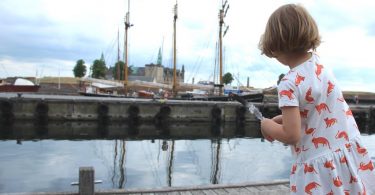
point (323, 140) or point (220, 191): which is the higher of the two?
point (323, 140)

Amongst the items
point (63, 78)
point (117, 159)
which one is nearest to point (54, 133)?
point (117, 159)

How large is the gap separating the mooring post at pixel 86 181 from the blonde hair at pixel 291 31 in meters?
4.48

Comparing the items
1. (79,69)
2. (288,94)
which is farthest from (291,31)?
(79,69)

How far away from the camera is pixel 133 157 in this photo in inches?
657

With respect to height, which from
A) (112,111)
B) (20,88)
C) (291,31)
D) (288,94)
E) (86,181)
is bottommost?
(86,181)

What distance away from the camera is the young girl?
1.88 m

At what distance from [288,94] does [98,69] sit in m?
108

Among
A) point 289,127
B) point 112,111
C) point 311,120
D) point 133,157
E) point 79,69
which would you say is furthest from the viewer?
point 79,69

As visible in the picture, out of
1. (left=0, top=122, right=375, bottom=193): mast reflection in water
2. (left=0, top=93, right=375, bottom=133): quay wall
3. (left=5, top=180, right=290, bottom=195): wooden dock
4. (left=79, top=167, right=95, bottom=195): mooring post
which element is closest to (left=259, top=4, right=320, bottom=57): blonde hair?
(left=79, top=167, right=95, bottom=195): mooring post

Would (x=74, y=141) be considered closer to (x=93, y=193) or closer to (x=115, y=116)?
(x=115, y=116)

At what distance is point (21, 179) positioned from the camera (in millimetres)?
12180

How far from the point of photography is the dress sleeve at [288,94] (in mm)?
1848

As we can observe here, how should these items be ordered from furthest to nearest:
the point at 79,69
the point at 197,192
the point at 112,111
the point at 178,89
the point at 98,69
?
1. the point at 79,69
2. the point at 98,69
3. the point at 178,89
4. the point at 112,111
5. the point at 197,192

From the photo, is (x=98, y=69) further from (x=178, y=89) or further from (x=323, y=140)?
(x=323, y=140)
